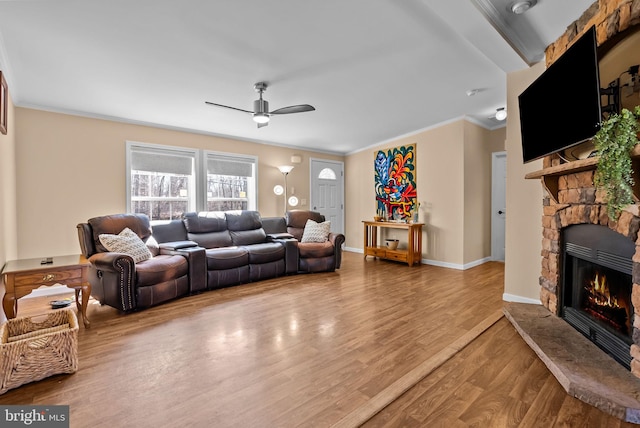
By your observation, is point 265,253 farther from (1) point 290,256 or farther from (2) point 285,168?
(2) point 285,168

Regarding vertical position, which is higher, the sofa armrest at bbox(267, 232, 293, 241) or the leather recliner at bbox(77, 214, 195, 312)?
the sofa armrest at bbox(267, 232, 293, 241)

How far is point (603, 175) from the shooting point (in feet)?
5.55

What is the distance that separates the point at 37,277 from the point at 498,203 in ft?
20.5

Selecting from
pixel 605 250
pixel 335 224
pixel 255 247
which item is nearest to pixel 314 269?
pixel 255 247

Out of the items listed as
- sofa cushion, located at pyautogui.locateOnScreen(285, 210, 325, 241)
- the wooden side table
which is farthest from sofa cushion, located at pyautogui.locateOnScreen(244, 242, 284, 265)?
the wooden side table

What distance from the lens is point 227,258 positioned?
3.93 meters

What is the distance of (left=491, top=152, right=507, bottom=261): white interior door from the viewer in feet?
17.3

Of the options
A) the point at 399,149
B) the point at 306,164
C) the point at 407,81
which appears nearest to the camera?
the point at 407,81

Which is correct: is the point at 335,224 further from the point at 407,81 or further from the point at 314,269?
the point at 407,81

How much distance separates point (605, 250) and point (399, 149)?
4036mm

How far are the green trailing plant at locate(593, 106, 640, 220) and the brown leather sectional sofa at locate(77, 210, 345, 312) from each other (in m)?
3.48

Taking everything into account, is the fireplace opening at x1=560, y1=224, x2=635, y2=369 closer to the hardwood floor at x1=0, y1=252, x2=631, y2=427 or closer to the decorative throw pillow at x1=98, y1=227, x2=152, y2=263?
the hardwood floor at x1=0, y1=252, x2=631, y2=427

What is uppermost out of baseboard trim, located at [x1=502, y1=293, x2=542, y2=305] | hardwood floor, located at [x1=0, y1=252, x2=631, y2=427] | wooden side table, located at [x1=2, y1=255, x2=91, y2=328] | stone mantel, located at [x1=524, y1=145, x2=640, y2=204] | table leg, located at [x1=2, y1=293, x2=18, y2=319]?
stone mantel, located at [x1=524, y1=145, x2=640, y2=204]

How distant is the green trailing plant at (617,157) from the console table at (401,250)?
11.0 ft
